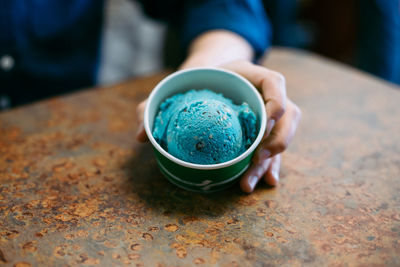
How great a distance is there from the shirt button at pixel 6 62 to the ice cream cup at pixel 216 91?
56cm

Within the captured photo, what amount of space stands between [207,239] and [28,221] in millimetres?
275

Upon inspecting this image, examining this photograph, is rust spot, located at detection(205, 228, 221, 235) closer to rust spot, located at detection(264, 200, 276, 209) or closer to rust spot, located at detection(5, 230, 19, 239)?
rust spot, located at detection(264, 200, 276, 209)

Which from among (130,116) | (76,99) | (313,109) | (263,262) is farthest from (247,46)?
(263,262)

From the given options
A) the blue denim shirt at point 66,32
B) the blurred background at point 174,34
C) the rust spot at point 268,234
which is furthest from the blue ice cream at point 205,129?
the blurred background at point 174,34

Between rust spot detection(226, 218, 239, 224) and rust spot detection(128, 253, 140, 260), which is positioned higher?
rust spot detection(226, 218, 239, 224)

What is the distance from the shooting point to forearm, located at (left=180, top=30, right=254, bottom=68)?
724 millimetres

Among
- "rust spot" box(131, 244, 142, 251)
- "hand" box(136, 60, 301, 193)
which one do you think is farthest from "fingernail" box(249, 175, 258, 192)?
"rust spot" box(131, 244, 142, 251)

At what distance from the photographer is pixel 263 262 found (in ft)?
1.60

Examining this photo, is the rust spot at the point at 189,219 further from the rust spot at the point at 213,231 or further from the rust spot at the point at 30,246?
the rust spot at the point at 30,246

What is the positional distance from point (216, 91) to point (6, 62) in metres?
0.63

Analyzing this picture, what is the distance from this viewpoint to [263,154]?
574 millimetres

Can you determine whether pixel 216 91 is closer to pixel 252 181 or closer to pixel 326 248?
pixel 252 181

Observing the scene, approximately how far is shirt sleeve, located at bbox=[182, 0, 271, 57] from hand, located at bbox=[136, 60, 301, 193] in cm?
25

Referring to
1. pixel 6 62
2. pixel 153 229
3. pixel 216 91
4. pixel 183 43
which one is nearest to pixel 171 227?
pixel 153 229
